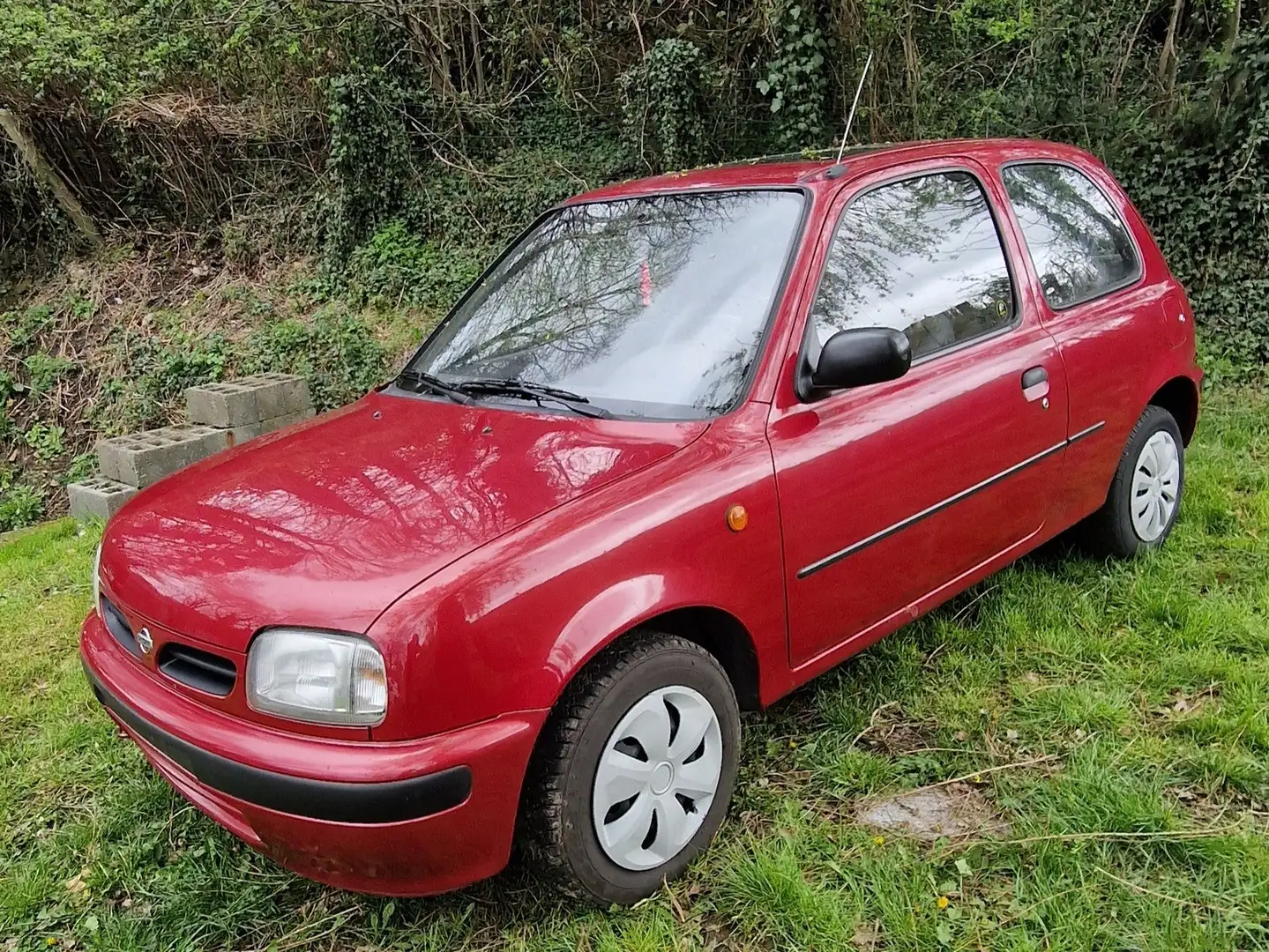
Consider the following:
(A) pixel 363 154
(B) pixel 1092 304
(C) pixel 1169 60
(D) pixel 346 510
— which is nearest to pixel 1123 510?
(B) pixel 1092 304

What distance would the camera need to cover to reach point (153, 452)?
5.77m


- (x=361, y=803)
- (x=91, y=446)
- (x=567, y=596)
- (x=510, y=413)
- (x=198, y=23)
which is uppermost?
(x=198, y=23)

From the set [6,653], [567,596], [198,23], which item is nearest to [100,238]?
[198,23]

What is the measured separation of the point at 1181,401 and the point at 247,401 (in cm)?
→ 523

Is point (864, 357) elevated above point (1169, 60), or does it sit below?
below

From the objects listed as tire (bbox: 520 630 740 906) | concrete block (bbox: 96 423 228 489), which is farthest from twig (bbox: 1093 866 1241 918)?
concrete block (bbox: 96 423 228 489)

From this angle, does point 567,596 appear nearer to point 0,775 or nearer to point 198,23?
point 0,775

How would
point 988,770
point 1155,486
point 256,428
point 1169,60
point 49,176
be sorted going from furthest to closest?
1. point 49,176
2. point 1169,60
3. point 256,428
4. point 1155,486
5. point 988,770

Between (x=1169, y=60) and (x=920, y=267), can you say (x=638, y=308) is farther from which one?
(x=1169, y=60)

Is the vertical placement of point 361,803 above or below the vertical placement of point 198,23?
below

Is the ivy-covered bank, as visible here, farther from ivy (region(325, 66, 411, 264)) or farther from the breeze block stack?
the breeze block stack

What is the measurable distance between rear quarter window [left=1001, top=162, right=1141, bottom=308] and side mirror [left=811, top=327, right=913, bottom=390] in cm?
123

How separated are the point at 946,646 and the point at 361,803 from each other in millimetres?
2260

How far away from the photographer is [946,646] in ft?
11.4
